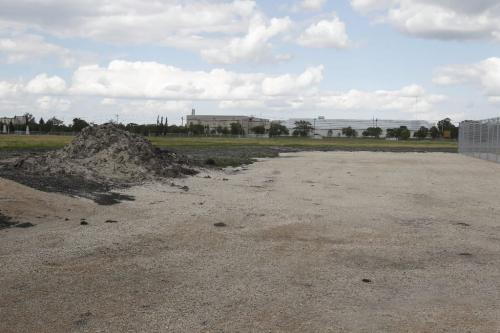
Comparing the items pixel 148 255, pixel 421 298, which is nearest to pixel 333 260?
pixel 421 298

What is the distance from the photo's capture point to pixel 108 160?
2061 cm

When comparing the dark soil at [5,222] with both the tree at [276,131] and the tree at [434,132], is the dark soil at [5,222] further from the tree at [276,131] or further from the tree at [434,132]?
the tree at [276,131]

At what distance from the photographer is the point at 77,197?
46.6 feet

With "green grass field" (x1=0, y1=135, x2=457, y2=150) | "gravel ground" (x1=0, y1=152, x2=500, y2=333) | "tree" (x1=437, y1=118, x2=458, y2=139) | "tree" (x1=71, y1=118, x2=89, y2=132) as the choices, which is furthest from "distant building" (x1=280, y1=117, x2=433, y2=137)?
"gravel ground" (x1=0, y1=152, x2=500, y2=333)

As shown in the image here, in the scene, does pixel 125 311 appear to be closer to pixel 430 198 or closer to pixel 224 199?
pixel 224 199

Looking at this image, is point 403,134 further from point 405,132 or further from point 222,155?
point 222,155

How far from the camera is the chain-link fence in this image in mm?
38656

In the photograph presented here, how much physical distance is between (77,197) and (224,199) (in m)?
3.80

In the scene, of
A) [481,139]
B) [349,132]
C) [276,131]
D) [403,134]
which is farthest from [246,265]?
[349,132]

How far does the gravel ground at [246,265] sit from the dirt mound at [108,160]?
Answer: 162 inches

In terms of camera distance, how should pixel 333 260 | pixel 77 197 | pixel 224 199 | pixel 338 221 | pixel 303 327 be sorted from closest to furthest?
pixel 303 327 → pixel 333 260 → pixel 338 221 → pixel 77 197 → pixel 224 199

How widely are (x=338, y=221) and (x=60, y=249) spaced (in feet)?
18.8

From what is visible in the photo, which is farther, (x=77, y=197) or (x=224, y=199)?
(x=224, y=199)

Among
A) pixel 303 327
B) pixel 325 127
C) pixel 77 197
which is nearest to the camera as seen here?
pixel 303 327
